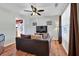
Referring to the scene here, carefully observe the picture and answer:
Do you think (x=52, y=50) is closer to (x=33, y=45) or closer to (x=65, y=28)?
(x=33, y=45)

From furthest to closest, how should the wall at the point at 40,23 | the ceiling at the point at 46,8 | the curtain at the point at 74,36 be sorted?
1. the wall at the point at 40,23
2. the ceiling at the point at 46,8
3. the curtain at the point at 74,36

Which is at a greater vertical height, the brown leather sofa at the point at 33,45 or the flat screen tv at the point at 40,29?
the flat screen tv at the point at 40,29

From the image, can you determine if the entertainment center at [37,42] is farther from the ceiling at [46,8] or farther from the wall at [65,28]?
the wall at [65,28]

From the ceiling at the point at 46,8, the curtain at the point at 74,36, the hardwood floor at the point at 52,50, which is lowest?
the hardwood floor at the point at 52,50

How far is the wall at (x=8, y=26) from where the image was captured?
9.35 feet

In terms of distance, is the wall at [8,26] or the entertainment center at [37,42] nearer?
the wall at [8,26]

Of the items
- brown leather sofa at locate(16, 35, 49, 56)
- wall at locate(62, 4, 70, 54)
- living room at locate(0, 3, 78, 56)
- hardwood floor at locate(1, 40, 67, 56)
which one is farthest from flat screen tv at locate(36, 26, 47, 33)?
wall at locate(62, 4, 70, 54)

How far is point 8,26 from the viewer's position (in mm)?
2939

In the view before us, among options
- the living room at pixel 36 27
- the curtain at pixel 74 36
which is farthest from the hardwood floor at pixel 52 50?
the curtain at pixel 74 36

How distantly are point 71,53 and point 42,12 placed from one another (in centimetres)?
139

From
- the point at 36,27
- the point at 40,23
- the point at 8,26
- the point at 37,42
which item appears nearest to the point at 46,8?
the point at 40,23

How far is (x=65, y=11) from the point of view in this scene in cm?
326

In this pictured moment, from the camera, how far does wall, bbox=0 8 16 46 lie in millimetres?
2850

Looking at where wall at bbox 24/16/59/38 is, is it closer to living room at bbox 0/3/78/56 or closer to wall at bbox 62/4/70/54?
living room at bbox 0/3/78/56
